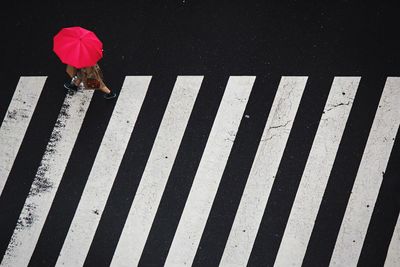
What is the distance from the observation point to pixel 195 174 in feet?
24.0

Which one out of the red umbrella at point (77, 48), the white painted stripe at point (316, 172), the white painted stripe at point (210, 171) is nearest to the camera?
the red umbrella at point (77, 48)

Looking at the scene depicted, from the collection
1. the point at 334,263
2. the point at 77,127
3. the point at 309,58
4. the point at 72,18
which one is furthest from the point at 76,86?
the point at 334,263

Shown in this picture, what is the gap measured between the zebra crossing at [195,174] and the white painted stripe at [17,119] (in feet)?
0.05

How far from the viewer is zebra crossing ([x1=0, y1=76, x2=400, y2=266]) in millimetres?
7105

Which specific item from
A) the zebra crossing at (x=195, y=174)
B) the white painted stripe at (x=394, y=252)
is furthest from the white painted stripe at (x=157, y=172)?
the white painted stripe at (x=394, y=252)

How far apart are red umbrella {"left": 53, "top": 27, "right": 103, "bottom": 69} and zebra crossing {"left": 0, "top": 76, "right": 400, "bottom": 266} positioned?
1406 mm

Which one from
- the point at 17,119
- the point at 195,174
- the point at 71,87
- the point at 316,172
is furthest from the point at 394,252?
the point at 17,119

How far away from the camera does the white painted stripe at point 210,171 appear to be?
7.17 meters

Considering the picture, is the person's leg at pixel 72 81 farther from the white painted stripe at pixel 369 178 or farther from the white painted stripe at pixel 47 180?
the white painted stripe at pixel 369 178

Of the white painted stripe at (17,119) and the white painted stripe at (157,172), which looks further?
the white painted stripe at (17,119)

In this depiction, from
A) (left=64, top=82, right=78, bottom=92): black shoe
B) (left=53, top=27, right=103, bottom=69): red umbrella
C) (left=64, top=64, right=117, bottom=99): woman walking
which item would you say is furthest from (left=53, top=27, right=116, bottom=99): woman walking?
(left=64, top=82, right=78, bottom=92): black shoe

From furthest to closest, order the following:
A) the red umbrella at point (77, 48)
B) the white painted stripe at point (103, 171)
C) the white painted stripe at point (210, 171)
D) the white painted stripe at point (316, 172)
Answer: the white painted stripe at point (103, 171) < the white painted stripe at point (210, 171) < the white painted stripe at point (316, 172) < the red umbrella at point (77, 48)

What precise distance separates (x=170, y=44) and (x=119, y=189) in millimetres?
2429

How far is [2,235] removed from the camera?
738 centimetres
